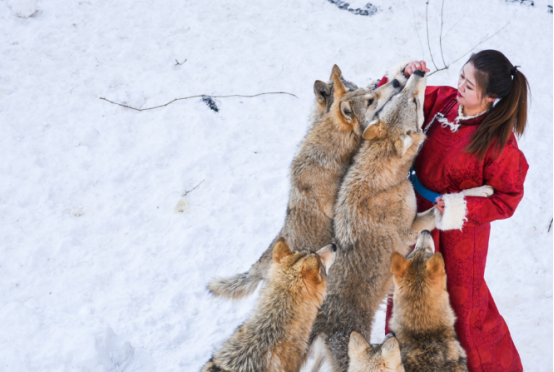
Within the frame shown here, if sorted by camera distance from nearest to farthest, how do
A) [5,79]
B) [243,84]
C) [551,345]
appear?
[551,345] → [5,79] → [243,84]

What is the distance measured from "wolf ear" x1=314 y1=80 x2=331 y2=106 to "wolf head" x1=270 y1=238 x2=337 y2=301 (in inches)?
75.4

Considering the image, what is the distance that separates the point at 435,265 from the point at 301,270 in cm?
118

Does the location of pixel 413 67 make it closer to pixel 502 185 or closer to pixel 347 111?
pixel 347 111

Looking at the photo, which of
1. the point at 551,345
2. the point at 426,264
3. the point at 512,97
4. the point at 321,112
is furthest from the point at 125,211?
the point at 551,345

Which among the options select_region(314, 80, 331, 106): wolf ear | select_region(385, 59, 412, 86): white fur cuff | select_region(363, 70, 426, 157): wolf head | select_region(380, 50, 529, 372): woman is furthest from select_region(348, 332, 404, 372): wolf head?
select_region(314, 80, 331, 106): wolf ear

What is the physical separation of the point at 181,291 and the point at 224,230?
109cm

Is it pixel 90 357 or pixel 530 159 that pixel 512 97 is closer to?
pixel 530 159

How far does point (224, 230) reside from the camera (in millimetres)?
6012

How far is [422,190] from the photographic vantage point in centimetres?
427

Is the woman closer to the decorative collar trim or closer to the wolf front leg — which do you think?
the decorative collar trim

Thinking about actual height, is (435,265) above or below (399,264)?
above

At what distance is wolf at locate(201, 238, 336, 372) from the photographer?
350 centimetres

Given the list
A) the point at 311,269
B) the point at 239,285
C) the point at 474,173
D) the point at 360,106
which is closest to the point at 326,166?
the point at 360,106

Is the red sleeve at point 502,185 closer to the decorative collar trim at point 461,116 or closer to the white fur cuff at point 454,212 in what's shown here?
the white fur cuff at point 454,212
